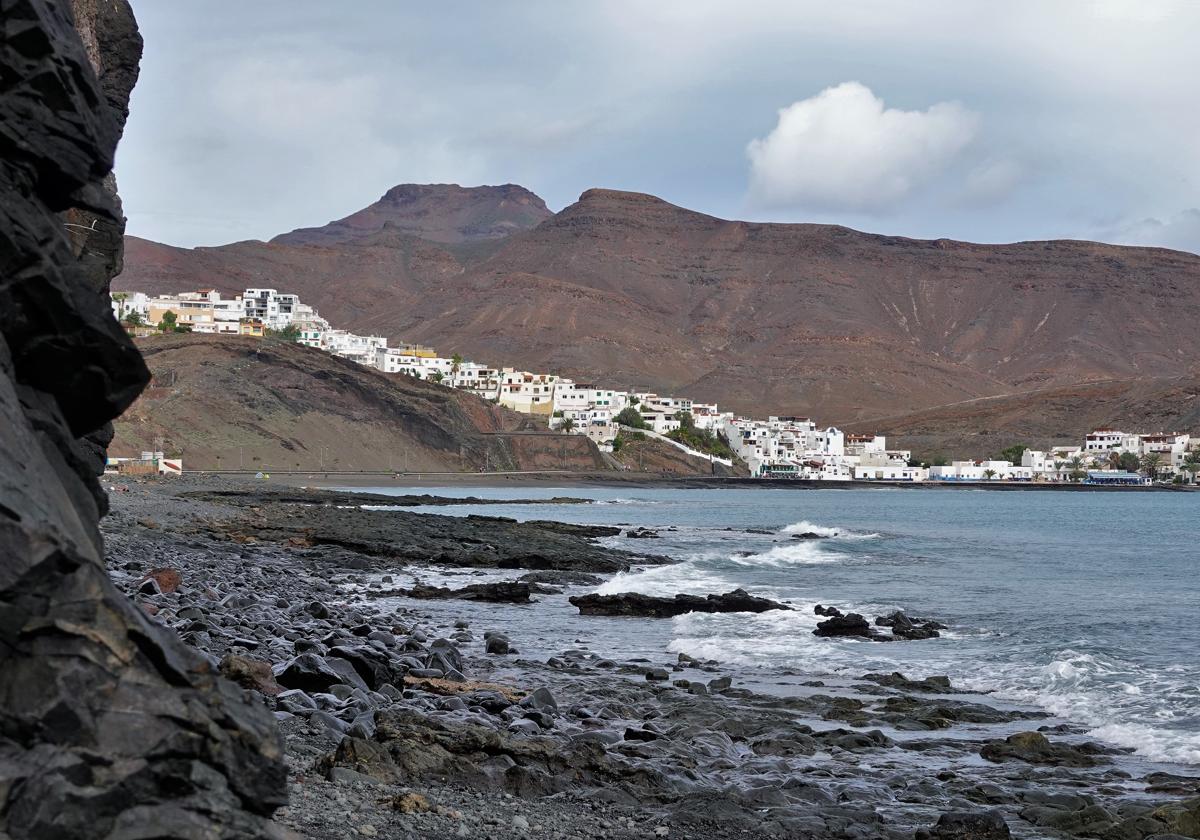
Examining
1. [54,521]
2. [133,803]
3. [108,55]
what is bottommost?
[133,803]

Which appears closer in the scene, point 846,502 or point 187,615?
point 187,615

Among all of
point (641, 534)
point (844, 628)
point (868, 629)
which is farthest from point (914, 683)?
point (641, 534)

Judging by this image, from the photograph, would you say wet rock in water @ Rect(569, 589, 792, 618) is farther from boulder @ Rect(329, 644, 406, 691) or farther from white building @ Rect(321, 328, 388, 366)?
white building @ Rect(321, 328, 388, 366)

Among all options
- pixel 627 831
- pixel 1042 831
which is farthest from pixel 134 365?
pixel 1042 831

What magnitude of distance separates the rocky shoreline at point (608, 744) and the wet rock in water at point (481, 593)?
4567mm

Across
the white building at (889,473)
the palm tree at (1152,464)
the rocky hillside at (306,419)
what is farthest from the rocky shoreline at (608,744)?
the palm tree at (1152,464)

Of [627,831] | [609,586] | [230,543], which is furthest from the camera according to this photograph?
[230,543]

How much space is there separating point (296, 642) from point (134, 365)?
26.0ft

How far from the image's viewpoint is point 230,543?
112ft

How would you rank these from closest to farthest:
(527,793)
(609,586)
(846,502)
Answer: (527,793) → (609,586) → (846,502)

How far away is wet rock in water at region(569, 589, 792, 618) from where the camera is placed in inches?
1000

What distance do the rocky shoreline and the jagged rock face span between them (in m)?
1.86

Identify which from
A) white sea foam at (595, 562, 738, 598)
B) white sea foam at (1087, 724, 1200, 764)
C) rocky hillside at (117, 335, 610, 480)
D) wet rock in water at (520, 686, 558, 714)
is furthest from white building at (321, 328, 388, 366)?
white sea foam at (1087, 724, 1200, 764)

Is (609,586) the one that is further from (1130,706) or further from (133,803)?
(133,803)
